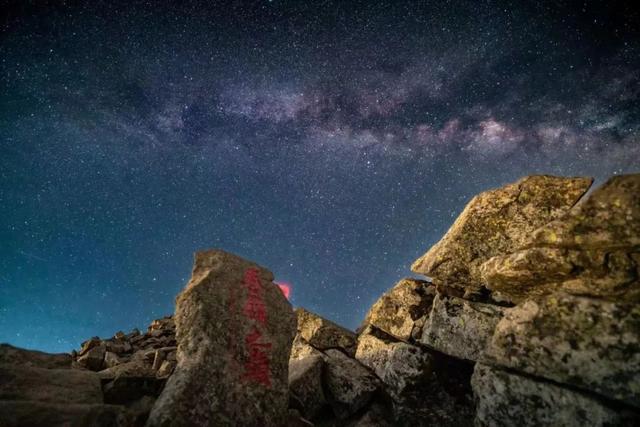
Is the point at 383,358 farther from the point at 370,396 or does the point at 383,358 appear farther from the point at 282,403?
the point at 282,403

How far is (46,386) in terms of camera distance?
6477mm

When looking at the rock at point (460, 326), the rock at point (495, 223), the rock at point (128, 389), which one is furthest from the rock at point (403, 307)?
the rock at point (128, 389)

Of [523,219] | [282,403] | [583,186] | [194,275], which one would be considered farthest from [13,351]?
[583,186]

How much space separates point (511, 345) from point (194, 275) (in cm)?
749

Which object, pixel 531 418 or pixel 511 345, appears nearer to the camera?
pixel 531 418

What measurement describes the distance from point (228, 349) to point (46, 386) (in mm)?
3513

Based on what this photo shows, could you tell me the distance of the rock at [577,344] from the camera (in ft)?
18.9

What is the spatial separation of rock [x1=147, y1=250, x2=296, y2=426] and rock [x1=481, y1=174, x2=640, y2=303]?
19.1 ft

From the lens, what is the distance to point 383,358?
10.7 m

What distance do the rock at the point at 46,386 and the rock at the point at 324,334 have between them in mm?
7638

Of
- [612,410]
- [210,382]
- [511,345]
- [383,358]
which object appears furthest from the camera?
[383,358]


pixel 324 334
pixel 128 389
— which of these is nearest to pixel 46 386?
pixel 128 389

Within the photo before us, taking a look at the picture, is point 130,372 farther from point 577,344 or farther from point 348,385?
point 577,344

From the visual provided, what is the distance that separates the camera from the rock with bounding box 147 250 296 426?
600 cm
